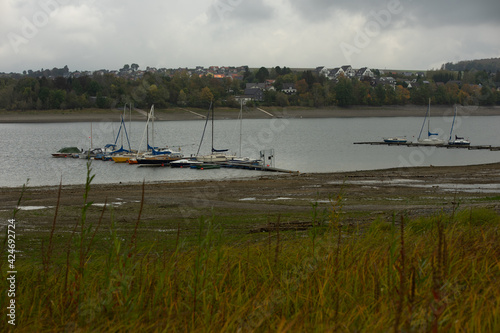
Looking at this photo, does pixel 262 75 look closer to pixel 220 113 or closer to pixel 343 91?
pixel 343 91

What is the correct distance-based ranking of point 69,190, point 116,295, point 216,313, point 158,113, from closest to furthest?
A: point 216,313 < point 116,295 < point 69,190 < point 158,113

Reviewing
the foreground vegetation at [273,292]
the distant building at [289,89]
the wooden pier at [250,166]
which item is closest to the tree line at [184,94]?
the distant building at [289,89]

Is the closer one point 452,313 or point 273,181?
point 452,313

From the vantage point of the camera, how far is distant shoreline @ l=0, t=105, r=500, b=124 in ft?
392

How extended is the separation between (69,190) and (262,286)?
87.3 ft

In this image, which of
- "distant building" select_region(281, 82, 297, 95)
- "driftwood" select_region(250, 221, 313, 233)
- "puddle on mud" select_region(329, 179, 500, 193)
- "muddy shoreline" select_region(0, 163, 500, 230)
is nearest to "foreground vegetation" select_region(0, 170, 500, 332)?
"driftwood" select_region(250, 221, 313, 233)

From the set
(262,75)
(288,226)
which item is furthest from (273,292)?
(262,75)

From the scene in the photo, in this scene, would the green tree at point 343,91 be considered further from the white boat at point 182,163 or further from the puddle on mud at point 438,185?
the puddle on mud at point 438,185

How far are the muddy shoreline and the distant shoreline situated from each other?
8425 centimetres

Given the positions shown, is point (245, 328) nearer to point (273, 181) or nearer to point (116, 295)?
point (116, 295)

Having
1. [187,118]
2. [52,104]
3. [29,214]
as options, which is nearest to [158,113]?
[187,118]

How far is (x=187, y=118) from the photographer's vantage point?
4894 inches

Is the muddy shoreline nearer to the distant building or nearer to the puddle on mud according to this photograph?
the puddle on mud

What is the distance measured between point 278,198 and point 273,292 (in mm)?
20212
